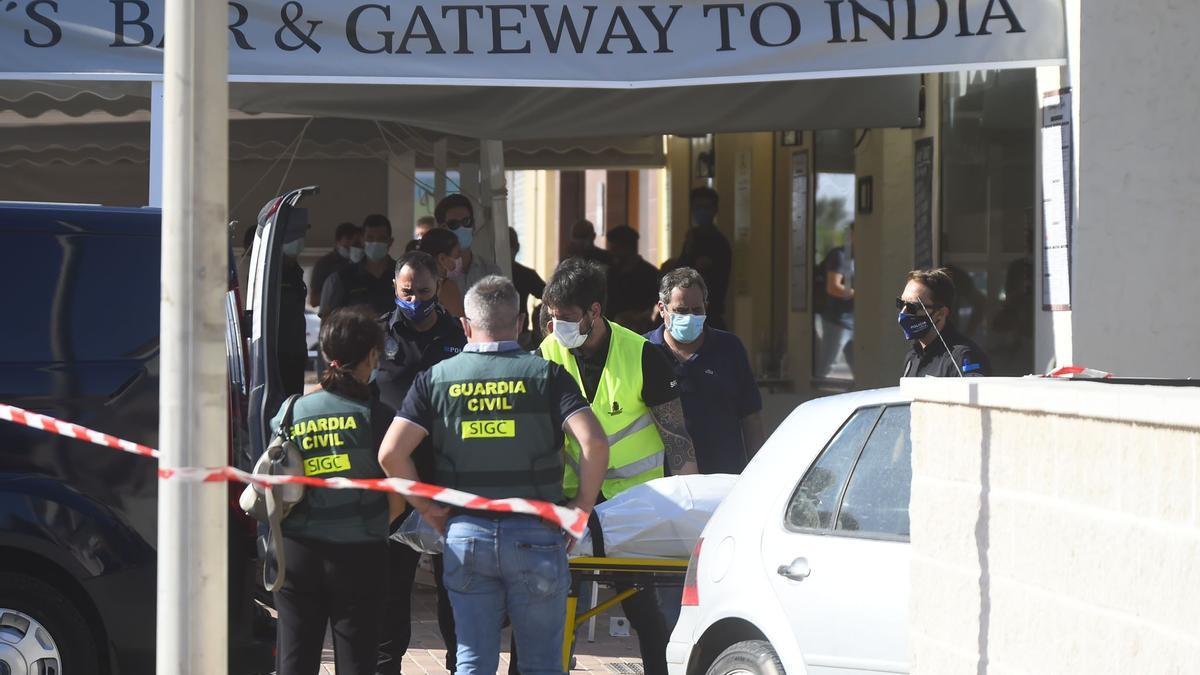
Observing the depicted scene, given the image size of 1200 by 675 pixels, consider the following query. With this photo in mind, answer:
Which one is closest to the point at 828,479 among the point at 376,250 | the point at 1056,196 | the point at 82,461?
the point at 82,461

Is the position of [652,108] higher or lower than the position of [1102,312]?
higher

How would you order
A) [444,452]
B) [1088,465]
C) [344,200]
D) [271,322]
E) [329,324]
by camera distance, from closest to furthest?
[1088,465]
[444,452]
[329,324]
[271,322]
[344,200]

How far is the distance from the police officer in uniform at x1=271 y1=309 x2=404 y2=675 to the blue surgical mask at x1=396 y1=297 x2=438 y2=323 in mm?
1662

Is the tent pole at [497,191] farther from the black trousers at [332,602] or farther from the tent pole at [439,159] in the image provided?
the black trousers at [332,602]

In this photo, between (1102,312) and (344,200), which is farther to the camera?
(344,200)

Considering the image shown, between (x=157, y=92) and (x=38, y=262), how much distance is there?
8.30ft

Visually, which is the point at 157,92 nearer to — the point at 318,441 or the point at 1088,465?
the point at 318,441

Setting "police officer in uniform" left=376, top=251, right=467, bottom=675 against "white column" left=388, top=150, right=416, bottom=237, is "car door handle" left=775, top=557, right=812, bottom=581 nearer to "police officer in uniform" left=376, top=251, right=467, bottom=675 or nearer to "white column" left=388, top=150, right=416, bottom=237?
"police officer in uniform" left=376, top=251, right=467, bottom=675

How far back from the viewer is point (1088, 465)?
3.15 m

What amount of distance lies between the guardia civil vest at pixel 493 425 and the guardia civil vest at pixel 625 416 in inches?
41.8

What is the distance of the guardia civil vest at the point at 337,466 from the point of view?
5.26m

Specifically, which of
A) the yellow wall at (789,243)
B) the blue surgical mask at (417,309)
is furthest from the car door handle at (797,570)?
the yellow wall at (789,243)

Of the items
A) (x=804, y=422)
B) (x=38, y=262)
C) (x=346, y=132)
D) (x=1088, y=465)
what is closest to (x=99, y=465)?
(x=38, y=262)

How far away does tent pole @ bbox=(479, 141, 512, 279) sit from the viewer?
10.4 meters
